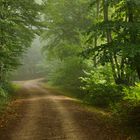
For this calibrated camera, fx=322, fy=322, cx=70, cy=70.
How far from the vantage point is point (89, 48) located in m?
16.9

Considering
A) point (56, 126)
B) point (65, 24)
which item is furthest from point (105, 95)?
point (65, 24)

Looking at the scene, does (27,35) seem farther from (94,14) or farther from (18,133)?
(18,133)

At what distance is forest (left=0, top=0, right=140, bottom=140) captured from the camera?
14.5 meters

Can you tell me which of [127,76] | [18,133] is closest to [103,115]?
[127,76]

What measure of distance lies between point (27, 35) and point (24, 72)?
37558mm

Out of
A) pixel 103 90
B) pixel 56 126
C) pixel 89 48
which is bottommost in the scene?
pixel 56 126

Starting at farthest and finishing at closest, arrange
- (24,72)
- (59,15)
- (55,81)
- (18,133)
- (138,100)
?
1. (24,72)
2. (55,81)
3. (59,15)
4. (138,100)
5. (18,133)

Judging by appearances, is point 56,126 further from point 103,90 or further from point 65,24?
point 65,24

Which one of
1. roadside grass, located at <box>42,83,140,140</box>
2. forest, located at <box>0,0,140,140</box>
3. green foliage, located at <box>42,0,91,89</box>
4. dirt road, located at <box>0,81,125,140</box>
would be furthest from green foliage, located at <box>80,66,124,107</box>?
green foliage, located at <box>42,0,91,89</box>

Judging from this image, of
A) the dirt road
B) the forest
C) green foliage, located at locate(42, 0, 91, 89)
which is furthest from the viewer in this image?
green foliage, located at locate(42, 0, 91, 89)

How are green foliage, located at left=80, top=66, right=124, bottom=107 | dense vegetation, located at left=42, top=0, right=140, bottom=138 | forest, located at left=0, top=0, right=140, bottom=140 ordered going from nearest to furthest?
dense vegetation, located at left=42, top=0, right=140, bottom=138 < forest, located at left=0, top=0, right=140, bottom=140 < green foliage, located at left=80, top=66, right=124, bottom=107

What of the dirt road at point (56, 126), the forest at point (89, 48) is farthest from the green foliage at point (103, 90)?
the dirt road at point (56, 126)

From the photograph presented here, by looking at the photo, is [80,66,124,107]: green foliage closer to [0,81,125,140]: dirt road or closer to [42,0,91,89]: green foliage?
[0,81,125,140]: dirt road

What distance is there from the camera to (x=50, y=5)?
33438 millimetres
